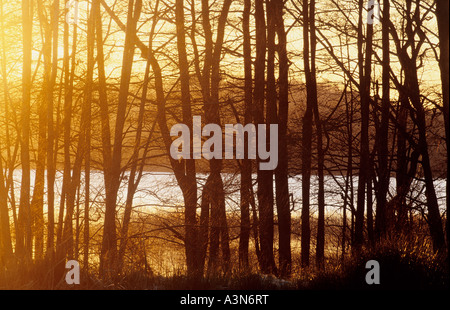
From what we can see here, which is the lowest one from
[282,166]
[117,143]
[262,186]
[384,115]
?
[262,186]

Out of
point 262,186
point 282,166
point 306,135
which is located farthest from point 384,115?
point 262,186

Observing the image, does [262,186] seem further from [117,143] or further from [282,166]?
[117,143]

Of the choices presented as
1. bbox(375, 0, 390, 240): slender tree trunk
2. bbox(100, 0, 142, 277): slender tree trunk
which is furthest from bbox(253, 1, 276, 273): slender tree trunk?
bbox(100, 0, 142, 277): slender tree trunk

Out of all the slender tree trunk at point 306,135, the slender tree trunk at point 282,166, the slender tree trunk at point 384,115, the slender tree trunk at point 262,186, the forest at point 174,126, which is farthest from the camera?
the slender tree trunk at point 306,135

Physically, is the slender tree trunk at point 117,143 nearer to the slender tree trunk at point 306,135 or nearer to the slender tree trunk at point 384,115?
the slender tree trunk at point 306,135

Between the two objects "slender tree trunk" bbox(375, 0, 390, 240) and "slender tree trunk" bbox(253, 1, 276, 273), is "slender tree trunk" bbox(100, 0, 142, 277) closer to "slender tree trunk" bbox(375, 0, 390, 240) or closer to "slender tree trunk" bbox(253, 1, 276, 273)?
"slender tree trunk" bbox(253, 1, 276, 273)

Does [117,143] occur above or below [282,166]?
above

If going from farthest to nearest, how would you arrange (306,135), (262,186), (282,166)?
(306,135) → (282,166) → (262,186)

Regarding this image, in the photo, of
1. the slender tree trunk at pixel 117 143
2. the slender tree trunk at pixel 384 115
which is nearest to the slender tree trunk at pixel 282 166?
the slender tree trunk at pixel 384 115

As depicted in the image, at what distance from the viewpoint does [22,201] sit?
12867 mm

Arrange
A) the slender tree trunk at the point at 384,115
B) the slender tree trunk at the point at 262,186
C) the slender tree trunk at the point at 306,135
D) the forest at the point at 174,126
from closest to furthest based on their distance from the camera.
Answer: the forest at the point at 174,126, the slender tree trunk at the point at 262,186, the slender tree trunk at the point at 384,115, the slender tree trunk at the point at 306,135

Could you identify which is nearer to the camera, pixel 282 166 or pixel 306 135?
pixel 282 166
